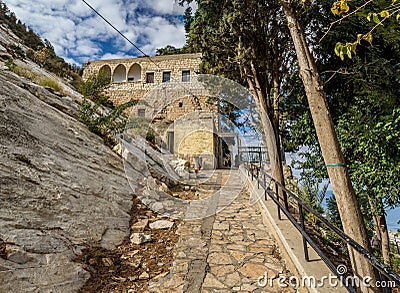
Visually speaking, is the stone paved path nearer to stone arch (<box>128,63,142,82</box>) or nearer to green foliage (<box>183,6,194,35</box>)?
green foliage (<box>183,6,194,35</box>)

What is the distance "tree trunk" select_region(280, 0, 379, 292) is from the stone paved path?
824 millimetres

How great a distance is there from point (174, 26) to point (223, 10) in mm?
2062

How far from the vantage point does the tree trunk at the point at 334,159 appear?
237 cm

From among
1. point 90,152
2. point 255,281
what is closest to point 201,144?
point 90,152

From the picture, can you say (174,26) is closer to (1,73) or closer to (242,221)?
(1,73)

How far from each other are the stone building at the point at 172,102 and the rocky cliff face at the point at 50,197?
7.81 m

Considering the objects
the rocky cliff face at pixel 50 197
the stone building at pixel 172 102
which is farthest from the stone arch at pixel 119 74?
the rocky cliff face at pixel 50 197

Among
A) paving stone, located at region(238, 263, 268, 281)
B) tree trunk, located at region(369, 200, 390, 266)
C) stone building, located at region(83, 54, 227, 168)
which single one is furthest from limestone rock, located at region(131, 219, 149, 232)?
stone building, located at region(83, 54, 227, 168)

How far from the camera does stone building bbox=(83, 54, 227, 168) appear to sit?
1400 cm

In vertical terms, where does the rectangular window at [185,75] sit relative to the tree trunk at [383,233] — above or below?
above

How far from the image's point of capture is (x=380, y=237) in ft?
19.9

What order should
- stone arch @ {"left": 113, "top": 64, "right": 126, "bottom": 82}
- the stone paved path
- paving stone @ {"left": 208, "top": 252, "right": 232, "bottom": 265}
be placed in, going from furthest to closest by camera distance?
1. stone arch @ {"left": 113, "top": 64, "right": 126, "bottom": 82}
2. paving stone @ {"left": 208, "top": 252, "right": 232, "bottom": 265}
3. the stone paved path

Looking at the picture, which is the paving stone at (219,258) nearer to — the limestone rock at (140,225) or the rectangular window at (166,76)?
the limestone rock at (140,225)
